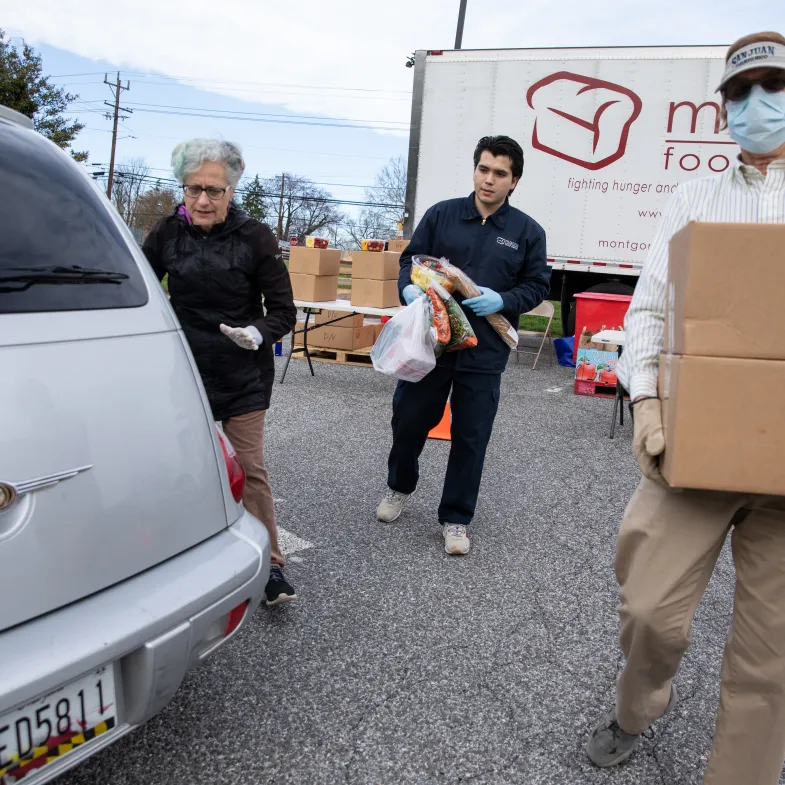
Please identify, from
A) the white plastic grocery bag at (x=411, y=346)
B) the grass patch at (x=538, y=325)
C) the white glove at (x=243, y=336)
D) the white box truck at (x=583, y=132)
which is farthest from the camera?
the grass patch at (x=538, y=325)

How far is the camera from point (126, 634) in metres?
1.51

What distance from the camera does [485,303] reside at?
11.1ft

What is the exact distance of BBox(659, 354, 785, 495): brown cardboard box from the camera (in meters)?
1.56

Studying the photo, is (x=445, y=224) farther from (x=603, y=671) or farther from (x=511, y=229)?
(x=603, y=671)

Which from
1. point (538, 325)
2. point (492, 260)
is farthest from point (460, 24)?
point (492, 260)

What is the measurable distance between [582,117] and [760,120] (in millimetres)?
8303

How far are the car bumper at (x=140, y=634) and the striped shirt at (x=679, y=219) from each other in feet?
3.62

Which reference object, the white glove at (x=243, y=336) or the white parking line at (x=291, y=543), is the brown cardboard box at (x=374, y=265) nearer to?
the white parking line at (x=291, y=543)

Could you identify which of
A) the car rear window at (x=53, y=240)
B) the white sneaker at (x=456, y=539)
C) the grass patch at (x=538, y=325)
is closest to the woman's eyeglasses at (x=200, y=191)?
the car rear window at (x=53, y=240)

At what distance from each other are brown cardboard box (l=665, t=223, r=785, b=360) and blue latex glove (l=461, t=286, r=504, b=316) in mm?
1807

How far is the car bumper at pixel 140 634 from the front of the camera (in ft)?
4.51

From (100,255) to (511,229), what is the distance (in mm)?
2164

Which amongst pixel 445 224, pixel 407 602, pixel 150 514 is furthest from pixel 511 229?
pixel 150 514

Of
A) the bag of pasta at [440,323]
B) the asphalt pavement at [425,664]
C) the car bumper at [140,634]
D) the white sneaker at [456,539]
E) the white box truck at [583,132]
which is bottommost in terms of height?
the asphalt pavement at [425,664]
